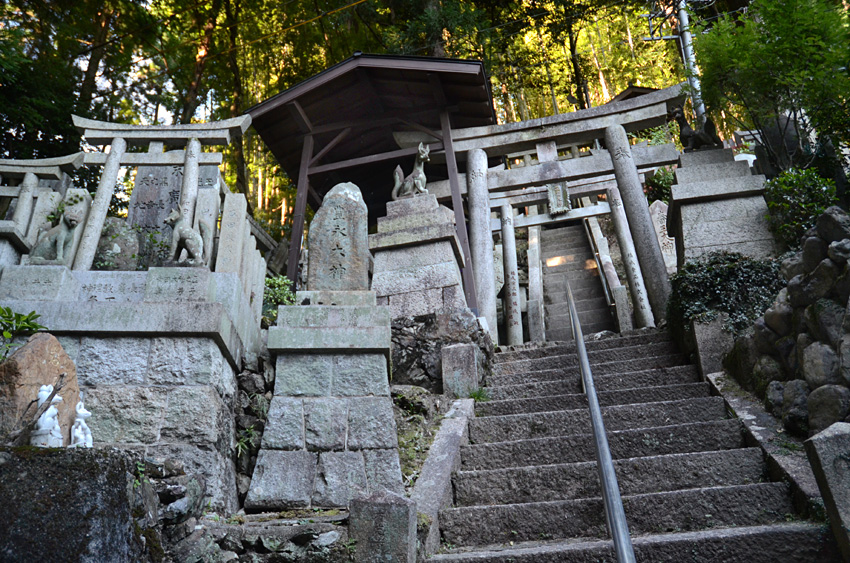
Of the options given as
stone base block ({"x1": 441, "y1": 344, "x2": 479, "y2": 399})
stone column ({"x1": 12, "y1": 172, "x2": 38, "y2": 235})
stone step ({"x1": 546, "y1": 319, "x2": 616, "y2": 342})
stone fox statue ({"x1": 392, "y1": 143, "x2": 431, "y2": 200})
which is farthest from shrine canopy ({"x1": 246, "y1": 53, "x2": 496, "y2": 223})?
stone base block ({"x1": 441, "y1": 344, "x2": 479, "y2": 399})

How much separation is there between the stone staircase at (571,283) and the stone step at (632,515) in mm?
8537

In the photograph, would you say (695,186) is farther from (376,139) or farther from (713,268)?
(376,139)

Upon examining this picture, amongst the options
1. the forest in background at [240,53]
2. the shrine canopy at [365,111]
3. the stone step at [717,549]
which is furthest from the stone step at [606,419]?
the forest in background at [240,53]

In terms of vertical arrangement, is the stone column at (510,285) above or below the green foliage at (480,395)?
above

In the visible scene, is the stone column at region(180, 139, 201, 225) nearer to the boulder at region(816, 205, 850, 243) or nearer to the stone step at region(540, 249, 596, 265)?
the boulder at region(816, 205, 850, 243)

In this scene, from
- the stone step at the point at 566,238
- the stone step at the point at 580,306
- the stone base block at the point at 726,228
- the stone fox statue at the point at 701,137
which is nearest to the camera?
the stone base block at the point at 726,228

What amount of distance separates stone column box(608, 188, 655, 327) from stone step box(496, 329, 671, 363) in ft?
8.29

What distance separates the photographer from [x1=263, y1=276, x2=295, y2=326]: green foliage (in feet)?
26.7

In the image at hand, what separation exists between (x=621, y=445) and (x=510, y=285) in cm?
673

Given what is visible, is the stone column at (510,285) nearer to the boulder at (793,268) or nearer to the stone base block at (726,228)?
the stone base block at (726,228)

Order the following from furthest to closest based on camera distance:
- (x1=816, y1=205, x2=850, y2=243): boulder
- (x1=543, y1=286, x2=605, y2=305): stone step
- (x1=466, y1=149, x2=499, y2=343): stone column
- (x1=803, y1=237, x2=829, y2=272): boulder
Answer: (x1=543, y1=286, x2=605, y2=305): stone step
(x1=466, y1=149, x2=499, y2=343): stone column
(x1=803, y1=237, x2=829, y2=272): boulder
(x1=816, y1=205, x2=850, y2=243): boulder

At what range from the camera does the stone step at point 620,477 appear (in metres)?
4.07

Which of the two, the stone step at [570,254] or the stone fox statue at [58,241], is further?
the stone step at [570,254]

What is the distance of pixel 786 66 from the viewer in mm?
6980
